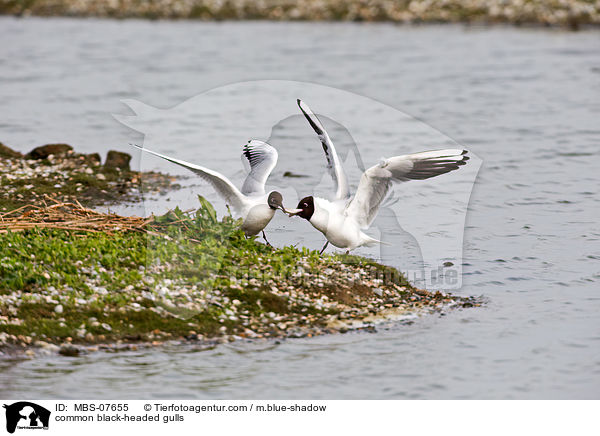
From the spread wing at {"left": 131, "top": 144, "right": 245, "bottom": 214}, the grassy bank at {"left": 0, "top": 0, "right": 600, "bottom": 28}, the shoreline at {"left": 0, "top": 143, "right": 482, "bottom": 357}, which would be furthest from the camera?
the grassy bank at {"left": 0, "top": 0, "right": 600, "bottom": 28}

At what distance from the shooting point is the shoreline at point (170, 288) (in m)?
10.6

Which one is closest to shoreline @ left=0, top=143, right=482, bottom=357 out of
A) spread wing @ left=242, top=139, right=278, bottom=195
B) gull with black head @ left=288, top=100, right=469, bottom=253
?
gull with black head @ left=288, top=100, right=469, bottom=253

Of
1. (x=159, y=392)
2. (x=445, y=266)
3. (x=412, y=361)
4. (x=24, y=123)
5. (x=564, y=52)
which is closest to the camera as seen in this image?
(x=159, y=392)

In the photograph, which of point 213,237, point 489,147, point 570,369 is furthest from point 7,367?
point 489,147

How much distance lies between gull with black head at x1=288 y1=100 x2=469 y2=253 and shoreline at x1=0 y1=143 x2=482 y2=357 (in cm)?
50

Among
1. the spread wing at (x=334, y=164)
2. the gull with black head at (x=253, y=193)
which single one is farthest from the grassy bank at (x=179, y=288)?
the spread wing at (x=334, y=164)

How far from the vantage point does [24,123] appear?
25.5 metres

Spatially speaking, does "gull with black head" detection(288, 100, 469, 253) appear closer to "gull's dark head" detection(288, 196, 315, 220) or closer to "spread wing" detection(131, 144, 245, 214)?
"gull's dark head" detection(288, 196, 315, 220)

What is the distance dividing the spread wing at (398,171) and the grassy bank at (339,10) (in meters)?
33.6

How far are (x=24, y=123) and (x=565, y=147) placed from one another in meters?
14.4

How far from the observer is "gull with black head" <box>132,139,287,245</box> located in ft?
38.4

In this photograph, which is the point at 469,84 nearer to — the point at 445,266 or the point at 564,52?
the point at 564,52

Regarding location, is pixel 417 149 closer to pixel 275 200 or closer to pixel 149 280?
pixel 275 200

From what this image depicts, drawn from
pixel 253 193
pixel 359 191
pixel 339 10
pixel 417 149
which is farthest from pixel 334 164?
pixel 339 10
